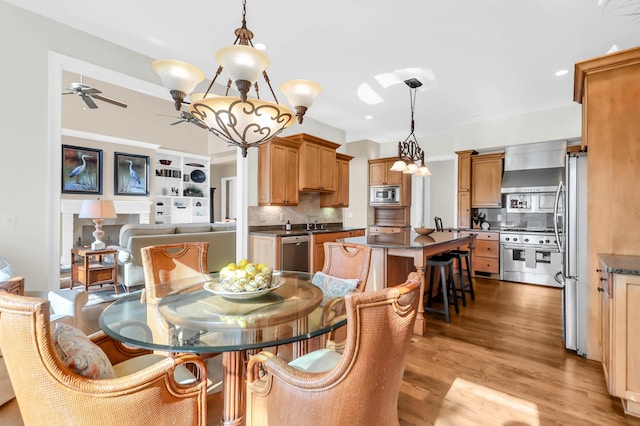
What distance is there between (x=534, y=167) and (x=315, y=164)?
3882 millimetres

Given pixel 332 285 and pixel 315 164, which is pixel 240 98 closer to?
pixel 332 285

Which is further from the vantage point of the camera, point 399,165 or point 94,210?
point 94,210

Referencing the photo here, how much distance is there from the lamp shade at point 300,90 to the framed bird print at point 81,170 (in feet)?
22.7

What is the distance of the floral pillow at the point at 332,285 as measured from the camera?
191cm

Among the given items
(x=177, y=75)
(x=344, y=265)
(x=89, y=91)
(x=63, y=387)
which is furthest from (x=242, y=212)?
(x=63, y=387)

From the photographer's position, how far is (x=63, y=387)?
0.88m

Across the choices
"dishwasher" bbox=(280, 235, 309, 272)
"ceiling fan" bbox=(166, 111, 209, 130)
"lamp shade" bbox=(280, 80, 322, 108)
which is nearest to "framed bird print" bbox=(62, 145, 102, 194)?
"ceiling fan" bbox=(166, 111, 209, 130)

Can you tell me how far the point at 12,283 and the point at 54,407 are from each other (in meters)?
0.79

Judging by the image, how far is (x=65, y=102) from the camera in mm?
6305

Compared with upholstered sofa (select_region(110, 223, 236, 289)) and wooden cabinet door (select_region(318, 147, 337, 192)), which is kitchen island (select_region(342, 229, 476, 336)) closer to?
wooden cabinet door (select_region(318, 147, 337, 192))

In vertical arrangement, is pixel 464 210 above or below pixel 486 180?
below

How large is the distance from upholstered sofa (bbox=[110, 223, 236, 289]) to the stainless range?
189 inches

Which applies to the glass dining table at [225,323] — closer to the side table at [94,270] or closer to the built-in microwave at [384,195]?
the side table at [94,270]

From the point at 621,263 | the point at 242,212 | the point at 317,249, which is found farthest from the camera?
the point at 317,249
